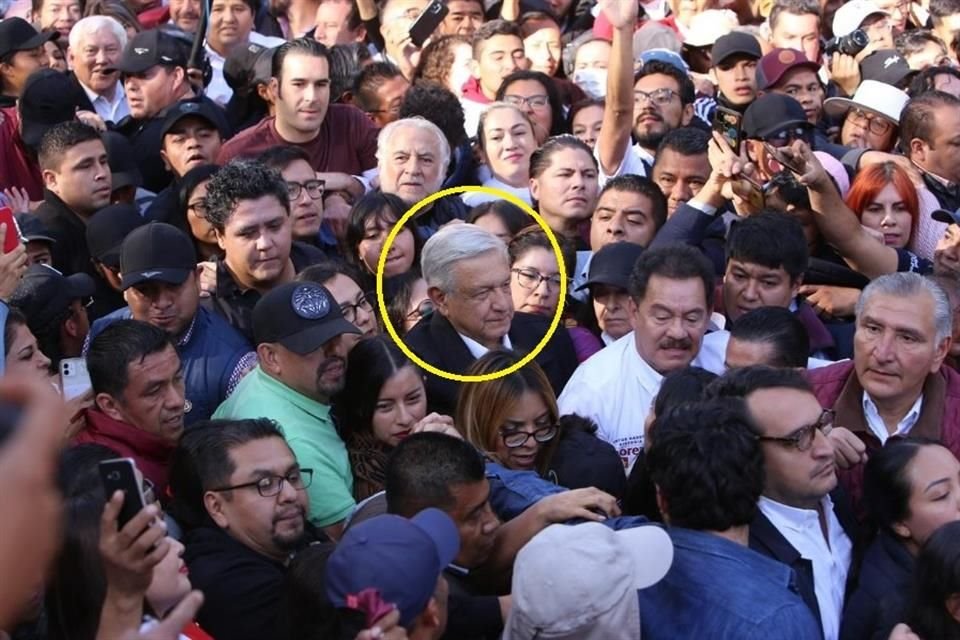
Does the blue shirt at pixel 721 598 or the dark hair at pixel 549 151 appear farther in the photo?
the dark hair at pixel 549 151

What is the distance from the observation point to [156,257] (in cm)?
528

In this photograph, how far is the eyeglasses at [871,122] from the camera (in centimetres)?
814

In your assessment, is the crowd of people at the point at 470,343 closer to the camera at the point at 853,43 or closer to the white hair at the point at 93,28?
the white hair at the point at 93,28

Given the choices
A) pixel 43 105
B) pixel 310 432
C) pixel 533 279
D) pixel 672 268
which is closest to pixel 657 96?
pixel 533 279

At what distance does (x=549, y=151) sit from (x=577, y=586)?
149 inches

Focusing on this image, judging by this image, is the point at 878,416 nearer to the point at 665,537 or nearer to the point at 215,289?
the point at 665,537

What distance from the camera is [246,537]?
390 centimetres

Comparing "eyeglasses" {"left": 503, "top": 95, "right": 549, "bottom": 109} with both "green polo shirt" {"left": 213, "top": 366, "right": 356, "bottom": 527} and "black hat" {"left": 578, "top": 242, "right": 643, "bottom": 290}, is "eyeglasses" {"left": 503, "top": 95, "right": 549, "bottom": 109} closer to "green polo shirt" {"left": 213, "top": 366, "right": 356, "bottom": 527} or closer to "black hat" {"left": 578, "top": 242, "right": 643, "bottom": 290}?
"black hat" {"left": 578, "top": 242, "right": 643, "bottom": 290}

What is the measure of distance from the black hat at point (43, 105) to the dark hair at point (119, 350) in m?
2.83

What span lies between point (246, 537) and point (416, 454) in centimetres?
52

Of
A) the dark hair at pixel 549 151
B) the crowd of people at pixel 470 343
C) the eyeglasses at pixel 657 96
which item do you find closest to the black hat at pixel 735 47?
the crowd of people at pixel 470 343

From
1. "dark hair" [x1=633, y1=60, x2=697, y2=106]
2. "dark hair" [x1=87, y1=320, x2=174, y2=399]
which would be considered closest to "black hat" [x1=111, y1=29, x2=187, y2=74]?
"dark hair" [x1=633, y1=60, x2=697, y2=106]

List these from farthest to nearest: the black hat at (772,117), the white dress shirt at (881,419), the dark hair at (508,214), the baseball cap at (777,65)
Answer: the baseball cap at (777,65) → the black hat at (772,117) → the dark hair at (508,214) → the white dress shirt at (881,419)

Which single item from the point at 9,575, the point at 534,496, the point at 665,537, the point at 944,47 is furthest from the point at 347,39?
the point at 9,575
